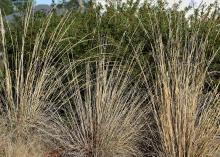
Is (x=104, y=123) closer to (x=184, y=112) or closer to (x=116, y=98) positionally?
(x=116, y=98)

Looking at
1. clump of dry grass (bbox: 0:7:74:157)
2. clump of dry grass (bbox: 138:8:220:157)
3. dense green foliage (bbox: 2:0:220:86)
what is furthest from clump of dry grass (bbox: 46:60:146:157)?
dense green foliage (bbox: 2:0:220:86)

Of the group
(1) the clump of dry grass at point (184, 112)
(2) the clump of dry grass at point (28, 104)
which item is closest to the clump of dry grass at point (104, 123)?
(2) the clump of dry grass at point (28, 104)

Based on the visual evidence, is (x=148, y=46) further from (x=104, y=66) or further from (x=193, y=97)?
(x=193, y=97)

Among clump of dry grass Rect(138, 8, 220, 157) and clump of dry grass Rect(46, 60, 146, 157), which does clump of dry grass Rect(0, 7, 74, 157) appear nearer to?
clump of dry grass Rect(46, 60, 146, 157)

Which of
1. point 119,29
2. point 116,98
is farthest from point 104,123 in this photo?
point 119,29

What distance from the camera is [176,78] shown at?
535cm

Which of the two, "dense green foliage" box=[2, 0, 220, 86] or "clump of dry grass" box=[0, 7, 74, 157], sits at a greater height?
"dense green foliage" box=[2, 0, 220, 86]

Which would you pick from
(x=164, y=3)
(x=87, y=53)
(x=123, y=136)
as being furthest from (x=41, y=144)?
(x=164, y=3)

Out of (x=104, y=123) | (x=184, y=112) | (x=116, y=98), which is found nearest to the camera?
(x=184, y=112)

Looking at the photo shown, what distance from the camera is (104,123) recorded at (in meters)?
5.96

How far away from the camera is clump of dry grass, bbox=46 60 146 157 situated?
5934mm

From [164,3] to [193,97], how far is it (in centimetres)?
359

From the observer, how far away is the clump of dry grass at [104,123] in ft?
19.5

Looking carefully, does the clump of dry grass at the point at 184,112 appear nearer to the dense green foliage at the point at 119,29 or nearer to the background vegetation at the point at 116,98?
the background vegetation at the point at 116,98
